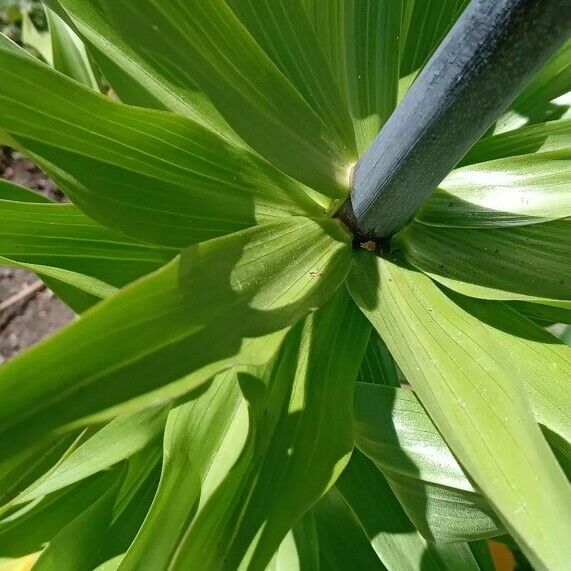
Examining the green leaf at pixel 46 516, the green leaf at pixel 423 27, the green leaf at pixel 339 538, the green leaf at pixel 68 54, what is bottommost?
the green leaf at pixel 46 516

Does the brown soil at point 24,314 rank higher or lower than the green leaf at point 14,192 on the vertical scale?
lower

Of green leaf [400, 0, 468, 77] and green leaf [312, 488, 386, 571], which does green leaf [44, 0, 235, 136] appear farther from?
green leaf [312, 488, 386, 571]

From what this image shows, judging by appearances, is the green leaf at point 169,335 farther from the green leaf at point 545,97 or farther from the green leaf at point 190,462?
the green leaf at point 545,97

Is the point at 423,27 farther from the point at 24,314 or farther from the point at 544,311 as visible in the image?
the point at 24,314

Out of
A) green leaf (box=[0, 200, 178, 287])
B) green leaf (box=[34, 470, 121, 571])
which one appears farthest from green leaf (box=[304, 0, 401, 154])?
green leaf (box=[34, 470, 121, 571])

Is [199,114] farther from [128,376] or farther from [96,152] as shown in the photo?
[128,376]

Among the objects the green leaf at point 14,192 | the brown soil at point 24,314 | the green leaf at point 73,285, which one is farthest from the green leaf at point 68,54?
the brown soil at point 24,314
